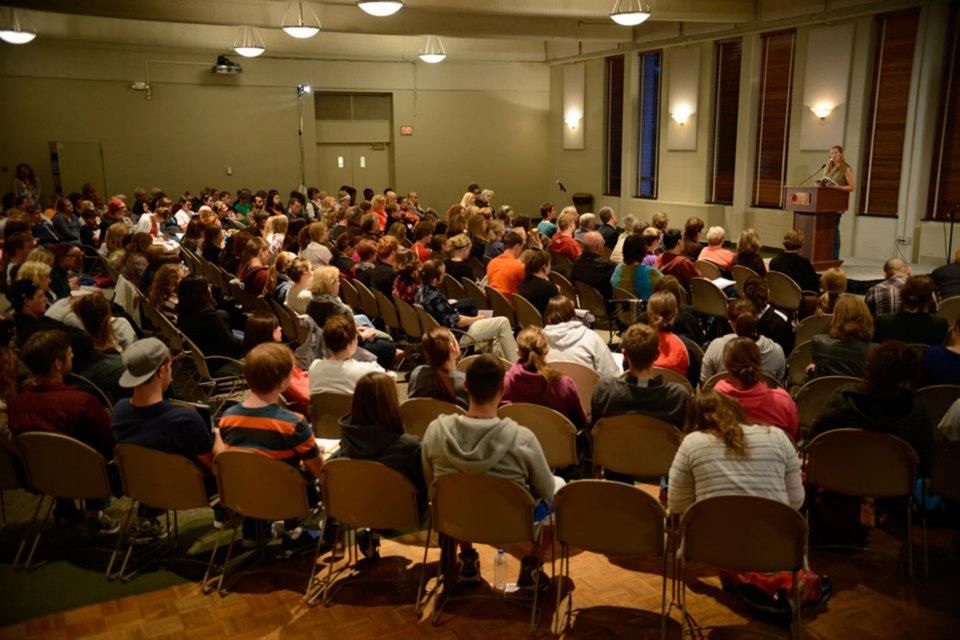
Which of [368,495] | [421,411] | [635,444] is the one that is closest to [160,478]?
[368,495]

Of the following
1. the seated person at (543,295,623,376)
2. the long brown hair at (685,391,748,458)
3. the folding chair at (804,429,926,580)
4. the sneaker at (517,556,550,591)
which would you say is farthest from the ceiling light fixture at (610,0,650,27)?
the sneaker at (517,556,550,591)

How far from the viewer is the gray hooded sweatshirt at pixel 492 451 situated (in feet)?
10.7

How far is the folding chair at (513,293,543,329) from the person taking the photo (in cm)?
687

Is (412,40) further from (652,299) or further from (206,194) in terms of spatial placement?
(652,299)

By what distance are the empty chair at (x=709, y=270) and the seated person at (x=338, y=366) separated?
4669 mm

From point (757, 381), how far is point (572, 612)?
147cm

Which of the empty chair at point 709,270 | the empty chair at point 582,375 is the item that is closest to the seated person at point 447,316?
the empty chair at point 582,375

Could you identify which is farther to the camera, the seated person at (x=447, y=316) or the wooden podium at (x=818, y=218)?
the wooden podium at (x=818, y=218)

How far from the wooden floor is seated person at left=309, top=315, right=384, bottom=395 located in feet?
3.58

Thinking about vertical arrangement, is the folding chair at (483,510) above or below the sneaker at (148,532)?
above

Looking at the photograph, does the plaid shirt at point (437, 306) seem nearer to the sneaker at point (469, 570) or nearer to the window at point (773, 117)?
the sneaker at point (469, 570)

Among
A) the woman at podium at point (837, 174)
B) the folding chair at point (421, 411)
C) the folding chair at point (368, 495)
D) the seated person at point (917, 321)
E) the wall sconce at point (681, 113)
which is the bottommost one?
the folding chair at point (368, 495)

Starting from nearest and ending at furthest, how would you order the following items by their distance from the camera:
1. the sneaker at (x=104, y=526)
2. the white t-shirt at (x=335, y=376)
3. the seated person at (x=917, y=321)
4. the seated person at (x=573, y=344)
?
the sneaker at (x=104, y=526) < the white t-shirt at (x=335, y=376) < the seated person at (x=573, y=344) < the seated person at (x=917, y=321)

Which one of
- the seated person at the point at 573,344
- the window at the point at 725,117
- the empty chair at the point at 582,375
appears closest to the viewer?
the empty chair at the point at 582,375
